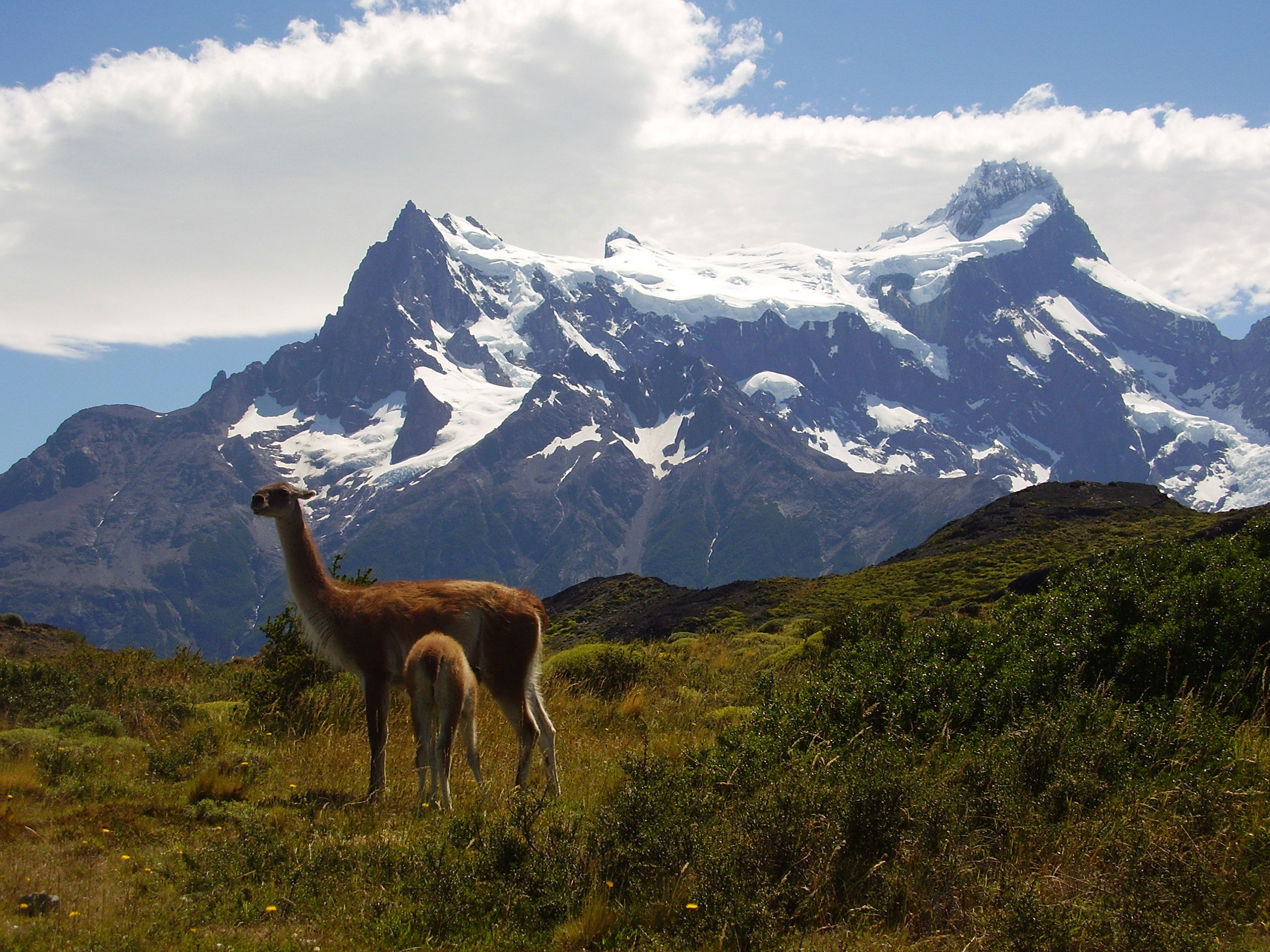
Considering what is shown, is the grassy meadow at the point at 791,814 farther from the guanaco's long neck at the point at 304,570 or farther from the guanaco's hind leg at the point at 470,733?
the guanaco's long neck at the point at 304,570

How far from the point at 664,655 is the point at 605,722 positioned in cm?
689

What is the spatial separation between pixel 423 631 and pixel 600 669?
7672 mm

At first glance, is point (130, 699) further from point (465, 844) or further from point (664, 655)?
point (664, 655)

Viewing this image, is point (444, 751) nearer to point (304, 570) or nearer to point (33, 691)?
point (304, 570)

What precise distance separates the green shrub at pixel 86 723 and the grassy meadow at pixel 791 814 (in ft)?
0.15

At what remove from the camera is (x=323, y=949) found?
548cm

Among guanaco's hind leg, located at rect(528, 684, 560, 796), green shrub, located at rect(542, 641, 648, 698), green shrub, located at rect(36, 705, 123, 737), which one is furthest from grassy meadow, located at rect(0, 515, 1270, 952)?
green shrub, located at rect(542, 641, 648, 698)

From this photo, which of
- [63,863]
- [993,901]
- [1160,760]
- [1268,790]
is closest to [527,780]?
[63,863]

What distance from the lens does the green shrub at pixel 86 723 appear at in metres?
10.4

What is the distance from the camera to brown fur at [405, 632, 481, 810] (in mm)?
8367

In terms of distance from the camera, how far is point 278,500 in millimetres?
10289

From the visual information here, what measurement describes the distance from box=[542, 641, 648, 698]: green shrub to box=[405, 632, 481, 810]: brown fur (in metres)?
6.83

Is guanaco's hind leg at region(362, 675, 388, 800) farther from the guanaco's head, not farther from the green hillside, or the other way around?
the green hillside

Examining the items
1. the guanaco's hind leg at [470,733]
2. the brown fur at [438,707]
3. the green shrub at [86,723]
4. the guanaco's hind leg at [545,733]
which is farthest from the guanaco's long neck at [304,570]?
the green shrub at [86,723]
